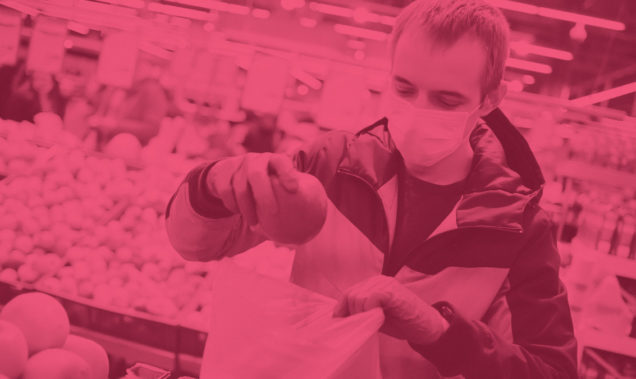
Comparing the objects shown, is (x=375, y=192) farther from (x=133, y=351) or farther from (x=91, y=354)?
(x=133, y=351)

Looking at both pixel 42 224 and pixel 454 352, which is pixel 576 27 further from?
pixel 42 224

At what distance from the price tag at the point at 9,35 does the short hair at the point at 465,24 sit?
5.55 feet

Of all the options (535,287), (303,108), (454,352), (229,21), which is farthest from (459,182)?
(229,21)

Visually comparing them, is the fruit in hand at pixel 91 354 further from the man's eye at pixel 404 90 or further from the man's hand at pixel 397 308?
the man's eye at pixel 404 90

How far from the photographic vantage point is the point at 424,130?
128 centimetres

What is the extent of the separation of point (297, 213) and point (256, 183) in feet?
0.27

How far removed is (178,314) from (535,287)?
1.39 meters

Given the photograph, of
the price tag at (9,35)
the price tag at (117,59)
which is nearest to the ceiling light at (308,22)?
the price tag at (117,59)

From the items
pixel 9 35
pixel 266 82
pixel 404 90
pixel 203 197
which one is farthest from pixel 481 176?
pixel 9 35

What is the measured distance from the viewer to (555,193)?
2627 millimetres

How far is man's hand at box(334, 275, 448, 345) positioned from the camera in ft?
3.64

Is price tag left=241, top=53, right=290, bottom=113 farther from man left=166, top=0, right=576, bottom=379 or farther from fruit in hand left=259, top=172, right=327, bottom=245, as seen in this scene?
fruit in hand left=259, top=172, right=327, bottom=245

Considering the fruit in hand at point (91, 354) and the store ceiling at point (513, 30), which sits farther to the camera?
the store ceiling at point (513, 30)

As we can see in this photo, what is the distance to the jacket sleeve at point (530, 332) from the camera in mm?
1180
